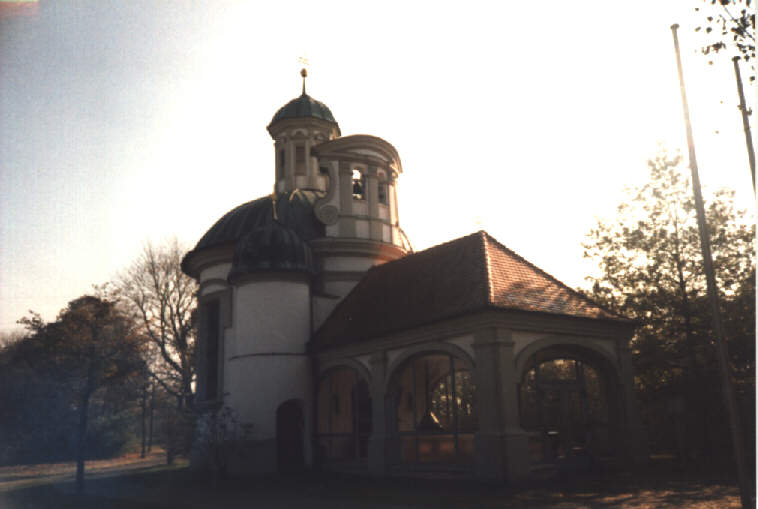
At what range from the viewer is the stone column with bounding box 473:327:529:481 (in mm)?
16984

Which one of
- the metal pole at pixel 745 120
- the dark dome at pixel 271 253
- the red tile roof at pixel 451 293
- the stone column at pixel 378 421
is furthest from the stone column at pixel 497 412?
the dark dome at pixel 271 253

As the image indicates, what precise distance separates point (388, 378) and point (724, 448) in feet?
41.9

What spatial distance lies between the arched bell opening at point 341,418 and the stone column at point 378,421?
243cm

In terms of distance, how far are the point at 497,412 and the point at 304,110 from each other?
22.0m

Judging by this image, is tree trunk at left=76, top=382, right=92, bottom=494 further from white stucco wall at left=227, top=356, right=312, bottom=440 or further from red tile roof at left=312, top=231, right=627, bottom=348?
red tile roof at left=312, top=231, right=627, bottom=348

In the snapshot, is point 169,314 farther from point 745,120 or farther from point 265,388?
point 745,120

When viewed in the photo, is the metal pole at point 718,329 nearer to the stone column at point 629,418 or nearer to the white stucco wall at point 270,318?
the stone column at point 629,418

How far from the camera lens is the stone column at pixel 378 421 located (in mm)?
20812

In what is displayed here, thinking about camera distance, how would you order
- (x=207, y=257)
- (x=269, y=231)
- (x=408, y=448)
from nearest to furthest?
(x=408, y=448) → (x=269, y=231) → (x=207, y=257)

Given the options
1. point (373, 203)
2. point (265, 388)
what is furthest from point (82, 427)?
point (373, 203)

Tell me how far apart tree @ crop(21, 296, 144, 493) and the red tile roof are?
699 centimetres

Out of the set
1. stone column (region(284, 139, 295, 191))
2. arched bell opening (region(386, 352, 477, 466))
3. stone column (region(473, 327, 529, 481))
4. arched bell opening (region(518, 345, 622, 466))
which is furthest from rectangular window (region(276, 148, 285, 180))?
stone column (region(473, 327, 529, 481))

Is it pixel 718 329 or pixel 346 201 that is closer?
pixel 718 329

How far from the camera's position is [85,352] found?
69.7 feet
